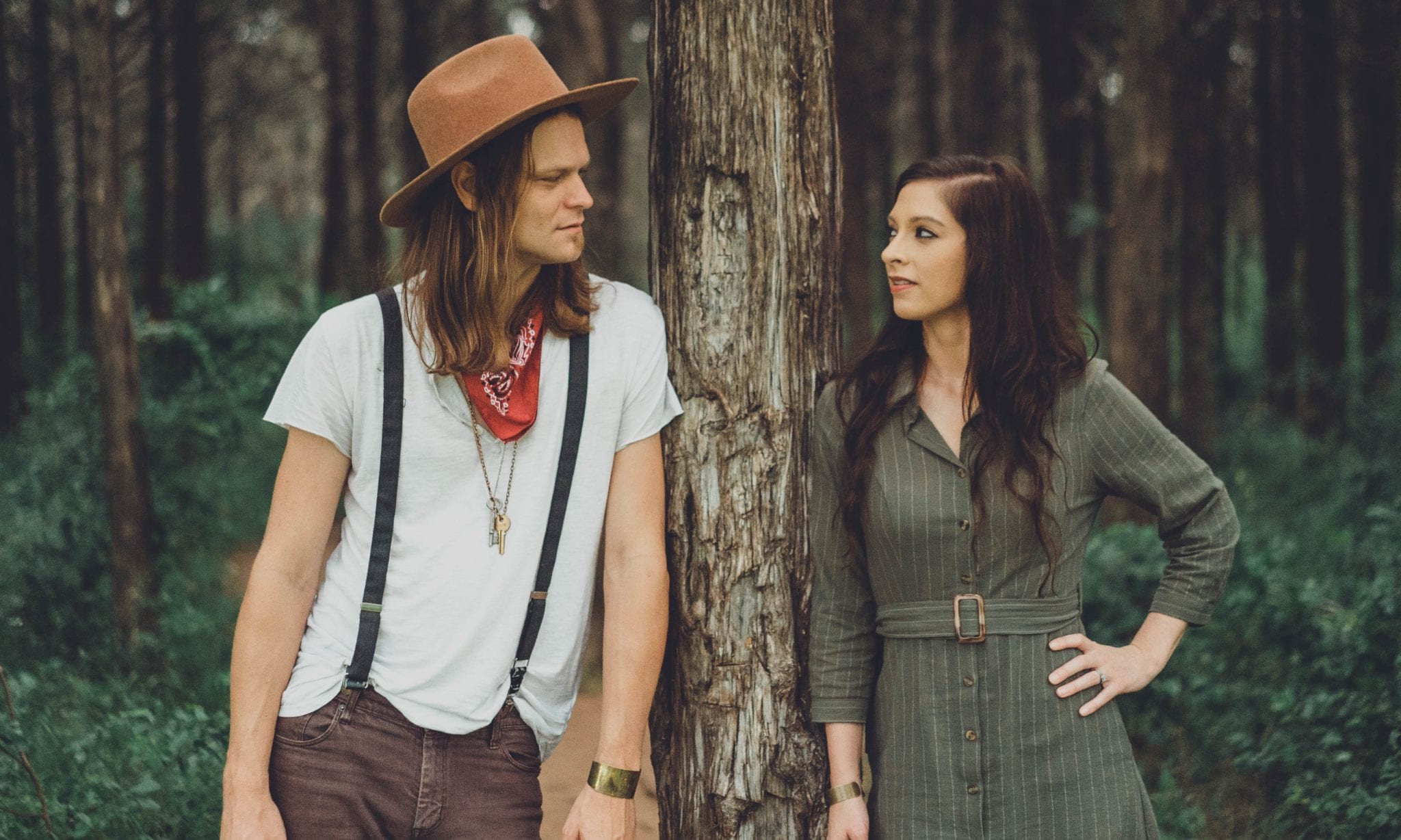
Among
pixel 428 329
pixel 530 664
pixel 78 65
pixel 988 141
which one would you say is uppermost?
pixel 988 141

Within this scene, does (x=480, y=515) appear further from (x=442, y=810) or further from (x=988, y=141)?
(x=988, y=141)

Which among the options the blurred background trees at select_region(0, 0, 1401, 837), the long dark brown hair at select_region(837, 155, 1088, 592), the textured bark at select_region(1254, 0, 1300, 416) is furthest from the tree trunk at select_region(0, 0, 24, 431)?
the textured bark at select_region(1254, 0, 1300, 416)

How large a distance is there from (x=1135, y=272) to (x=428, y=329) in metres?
6.81

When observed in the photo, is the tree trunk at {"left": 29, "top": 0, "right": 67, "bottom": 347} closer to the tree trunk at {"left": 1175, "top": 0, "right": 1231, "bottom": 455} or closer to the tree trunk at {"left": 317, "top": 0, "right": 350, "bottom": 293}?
the tree trunk at {"left": 317, "top": 0, "right": 350, "bottom": 293}

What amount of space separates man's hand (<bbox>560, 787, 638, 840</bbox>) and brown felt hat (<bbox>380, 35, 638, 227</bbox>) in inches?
51.4

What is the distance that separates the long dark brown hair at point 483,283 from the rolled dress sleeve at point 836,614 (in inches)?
25.7

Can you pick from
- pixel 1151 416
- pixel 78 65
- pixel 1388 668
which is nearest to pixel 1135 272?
pixel 1388 668

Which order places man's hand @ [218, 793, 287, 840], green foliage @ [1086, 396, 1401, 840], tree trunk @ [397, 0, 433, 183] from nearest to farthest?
man's hand @ [218, 793, 287, 840]
green foliage @ [1086, 396, 1401, 840]
tree trunk @ [397, 0, 433, 183]

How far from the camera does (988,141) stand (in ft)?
47.0

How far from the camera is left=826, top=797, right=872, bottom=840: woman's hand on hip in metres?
2.64

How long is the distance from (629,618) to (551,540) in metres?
0.25

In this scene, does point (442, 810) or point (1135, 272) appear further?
point (1135, 272)

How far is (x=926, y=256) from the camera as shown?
2.63 meters

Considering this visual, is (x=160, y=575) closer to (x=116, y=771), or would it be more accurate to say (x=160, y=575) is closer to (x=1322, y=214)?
(x=116, y=771)
